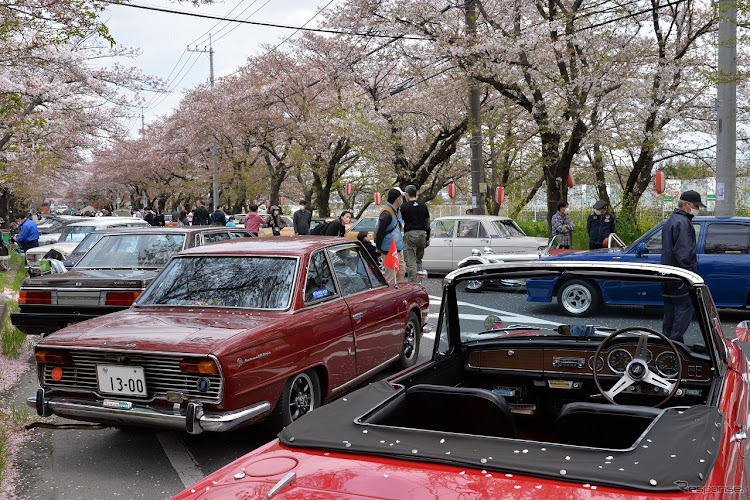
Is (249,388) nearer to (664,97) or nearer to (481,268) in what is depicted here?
(481,268)

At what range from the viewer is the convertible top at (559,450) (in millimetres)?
2078

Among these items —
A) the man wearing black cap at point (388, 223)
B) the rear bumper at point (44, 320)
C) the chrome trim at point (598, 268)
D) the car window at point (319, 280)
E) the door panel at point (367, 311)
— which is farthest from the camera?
the man wearing black cap at point (388, 223)

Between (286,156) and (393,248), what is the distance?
98.9ft

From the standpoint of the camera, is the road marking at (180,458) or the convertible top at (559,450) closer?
the convertible top at (559,450)

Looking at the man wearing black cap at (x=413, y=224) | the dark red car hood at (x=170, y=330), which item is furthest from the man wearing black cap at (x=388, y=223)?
the dark red car hood at (x=170, y=330)

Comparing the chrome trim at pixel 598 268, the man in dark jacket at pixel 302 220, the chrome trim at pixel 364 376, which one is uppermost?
the man in dark jacket at pixel 302 220

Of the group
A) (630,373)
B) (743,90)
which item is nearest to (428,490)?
(630,373)

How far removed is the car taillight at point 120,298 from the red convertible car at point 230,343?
1659 mm

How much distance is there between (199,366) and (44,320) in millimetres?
4276

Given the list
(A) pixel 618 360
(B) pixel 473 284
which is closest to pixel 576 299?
(A) pixel 618 360

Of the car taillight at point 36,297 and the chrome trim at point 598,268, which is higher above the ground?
the chrome trim at point 598,268

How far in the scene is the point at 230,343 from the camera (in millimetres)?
4680

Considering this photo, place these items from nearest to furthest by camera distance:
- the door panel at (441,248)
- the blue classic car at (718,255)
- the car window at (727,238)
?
the blue classic car at (718,255) < the car window at (727,238) < the door panel at (441,248)

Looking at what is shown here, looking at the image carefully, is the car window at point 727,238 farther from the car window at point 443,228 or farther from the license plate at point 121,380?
the license plate at point 121,380
